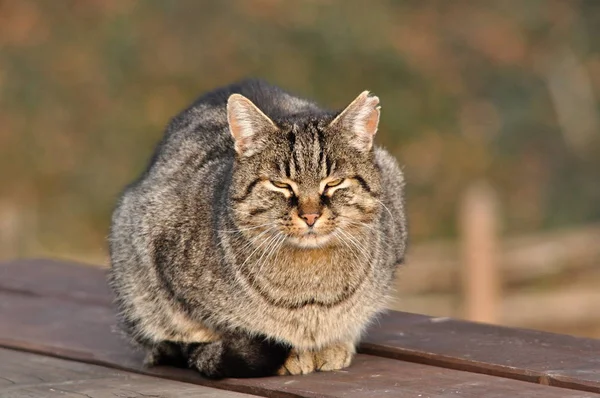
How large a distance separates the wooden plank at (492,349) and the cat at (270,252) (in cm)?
20

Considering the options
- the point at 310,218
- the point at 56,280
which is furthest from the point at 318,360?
the point at 56,280

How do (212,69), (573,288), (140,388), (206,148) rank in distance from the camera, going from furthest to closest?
(212,69) → (573,288) → (206,148) → (140,388)

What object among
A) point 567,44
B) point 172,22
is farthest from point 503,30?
point 172,22

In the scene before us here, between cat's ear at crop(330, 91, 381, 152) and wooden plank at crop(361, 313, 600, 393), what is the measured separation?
0.66 m

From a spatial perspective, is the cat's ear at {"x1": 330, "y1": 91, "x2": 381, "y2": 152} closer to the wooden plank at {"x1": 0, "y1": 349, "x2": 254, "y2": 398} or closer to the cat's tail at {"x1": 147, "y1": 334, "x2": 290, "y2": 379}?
the cat's tail at {"x1": 147, "y1": 334, "x2": 290, "y2": 379}

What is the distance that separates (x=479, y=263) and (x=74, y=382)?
4.64m

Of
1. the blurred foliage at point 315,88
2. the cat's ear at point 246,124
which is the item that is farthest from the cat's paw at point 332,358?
the blurred foliage at point 315,88

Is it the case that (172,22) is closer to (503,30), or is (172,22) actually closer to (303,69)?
(303,69)

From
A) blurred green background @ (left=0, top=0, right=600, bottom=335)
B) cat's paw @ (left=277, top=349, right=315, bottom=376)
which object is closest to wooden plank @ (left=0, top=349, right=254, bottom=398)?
cat's paw @ (left=277, top=349, right=315, bottom=376)

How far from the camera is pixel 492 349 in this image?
3623 millimetres

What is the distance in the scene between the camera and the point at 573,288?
830 cm

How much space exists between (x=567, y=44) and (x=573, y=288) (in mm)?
4443

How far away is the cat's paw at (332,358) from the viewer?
3451 mm

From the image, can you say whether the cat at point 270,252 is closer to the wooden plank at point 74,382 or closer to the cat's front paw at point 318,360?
the cat's front paw at point 318,360
